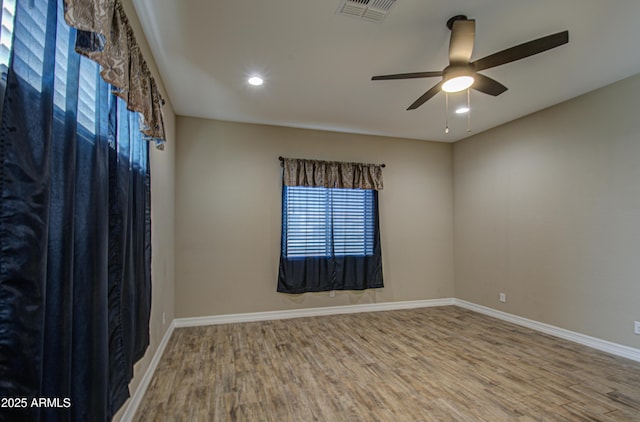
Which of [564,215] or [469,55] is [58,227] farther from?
[564,215]

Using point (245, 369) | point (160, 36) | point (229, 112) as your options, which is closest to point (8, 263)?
point (160, 36)

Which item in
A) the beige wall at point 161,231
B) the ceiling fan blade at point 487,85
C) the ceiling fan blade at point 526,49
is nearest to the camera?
the ceiling fan blade at point 526,49

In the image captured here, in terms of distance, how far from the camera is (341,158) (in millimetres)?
4887

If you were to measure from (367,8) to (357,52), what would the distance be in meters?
0.54

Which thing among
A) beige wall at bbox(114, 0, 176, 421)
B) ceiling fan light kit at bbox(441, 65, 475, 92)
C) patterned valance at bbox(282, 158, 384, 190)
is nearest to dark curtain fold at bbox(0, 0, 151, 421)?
beige wall at bbox(114, 0, 176, 421)

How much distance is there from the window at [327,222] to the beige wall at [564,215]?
1.82 meters

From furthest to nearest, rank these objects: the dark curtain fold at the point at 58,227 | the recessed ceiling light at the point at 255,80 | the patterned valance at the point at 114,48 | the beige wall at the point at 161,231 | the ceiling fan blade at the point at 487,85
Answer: the recessed ceiling light at the point at 255,80 < the beige wall at the point at 161,231 < the ceiling fan blade at the point at 487,85 < the patterned valance at the point at 114,48 < the dark curtain fold at the point at 58,227

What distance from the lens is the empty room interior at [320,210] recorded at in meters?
1.13

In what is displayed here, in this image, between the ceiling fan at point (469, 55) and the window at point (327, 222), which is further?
the window at point (327, 222)

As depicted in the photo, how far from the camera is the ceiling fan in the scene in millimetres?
1941

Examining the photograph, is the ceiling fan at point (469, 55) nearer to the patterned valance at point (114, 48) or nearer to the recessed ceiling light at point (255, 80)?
the recessed ceiling light at point (255, 80)

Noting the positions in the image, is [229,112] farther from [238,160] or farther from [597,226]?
[597,226]

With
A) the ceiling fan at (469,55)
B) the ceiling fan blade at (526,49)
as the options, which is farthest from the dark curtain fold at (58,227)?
the ceiling fan blade at (526,49)

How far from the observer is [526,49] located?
201cm
